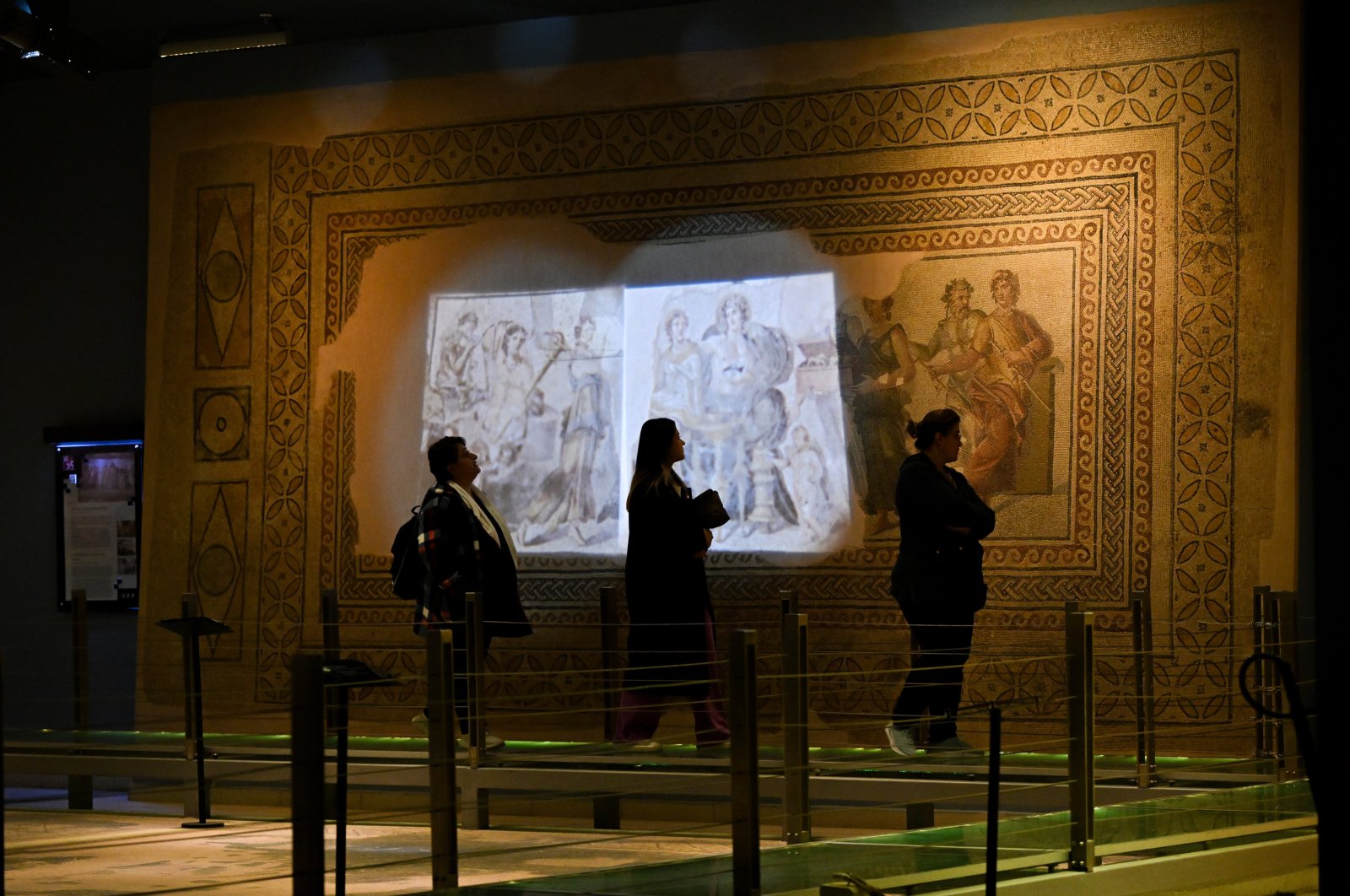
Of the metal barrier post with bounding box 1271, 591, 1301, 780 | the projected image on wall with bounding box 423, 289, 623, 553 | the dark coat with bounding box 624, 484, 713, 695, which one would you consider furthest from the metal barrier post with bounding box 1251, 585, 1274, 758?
the projected image on wall with bounding box 423, 289, 623, 553

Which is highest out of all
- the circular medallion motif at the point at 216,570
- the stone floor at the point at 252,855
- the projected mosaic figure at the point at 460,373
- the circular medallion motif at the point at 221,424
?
the projected mosaic figure at the point at 460,373

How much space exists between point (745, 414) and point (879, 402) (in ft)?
2.42

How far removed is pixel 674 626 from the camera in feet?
25.3

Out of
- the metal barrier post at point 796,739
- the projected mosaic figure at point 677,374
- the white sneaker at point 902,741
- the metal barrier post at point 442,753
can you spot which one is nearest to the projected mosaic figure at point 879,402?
the projected mosaic figure at point 677,374

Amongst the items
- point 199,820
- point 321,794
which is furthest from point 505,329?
point 321,794

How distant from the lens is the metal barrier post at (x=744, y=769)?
4.29m

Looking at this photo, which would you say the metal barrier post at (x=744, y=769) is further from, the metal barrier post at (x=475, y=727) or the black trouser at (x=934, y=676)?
the metal barrier post at (x=475, y=727)

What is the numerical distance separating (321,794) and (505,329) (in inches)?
233

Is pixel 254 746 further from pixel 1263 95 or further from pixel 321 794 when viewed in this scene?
pixel 1263 95

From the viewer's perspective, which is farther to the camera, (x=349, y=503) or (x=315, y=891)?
(x=349, y=503)

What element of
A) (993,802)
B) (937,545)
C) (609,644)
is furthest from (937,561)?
(993,802)

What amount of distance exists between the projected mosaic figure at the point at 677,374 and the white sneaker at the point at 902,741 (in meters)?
2.56

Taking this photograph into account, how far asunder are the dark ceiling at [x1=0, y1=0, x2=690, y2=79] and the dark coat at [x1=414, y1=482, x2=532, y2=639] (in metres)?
3.03

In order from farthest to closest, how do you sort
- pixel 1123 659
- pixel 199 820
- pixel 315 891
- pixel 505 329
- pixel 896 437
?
pixel 505 329 < pixel 896 437 < pixel 1123 659 < pixel 199 820 < pixel 315 891
